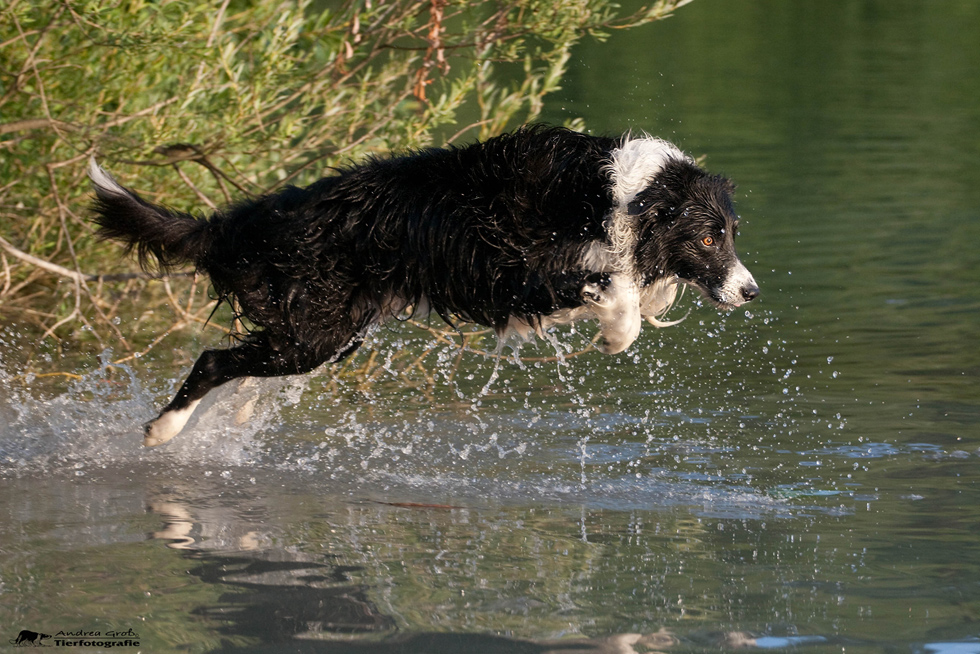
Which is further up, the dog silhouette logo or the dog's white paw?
the dog's white paw

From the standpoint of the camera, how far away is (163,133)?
652 centimetres

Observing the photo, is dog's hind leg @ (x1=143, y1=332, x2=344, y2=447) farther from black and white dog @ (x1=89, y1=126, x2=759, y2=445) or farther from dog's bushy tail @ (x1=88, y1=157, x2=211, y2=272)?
dog's bushy tail @ (x1=88, y1=157, x2=211, y2=272)

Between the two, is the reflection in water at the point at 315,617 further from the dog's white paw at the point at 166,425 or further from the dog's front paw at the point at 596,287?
the dog's front paw at the point at 596,287

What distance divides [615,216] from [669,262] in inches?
12.4

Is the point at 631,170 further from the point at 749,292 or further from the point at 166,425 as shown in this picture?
the point at 166,425

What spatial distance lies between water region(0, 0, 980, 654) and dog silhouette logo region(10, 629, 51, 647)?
1.5 inches

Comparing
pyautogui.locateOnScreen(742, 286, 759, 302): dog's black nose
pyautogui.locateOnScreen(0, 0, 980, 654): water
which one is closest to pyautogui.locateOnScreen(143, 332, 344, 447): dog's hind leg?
pyautogui.locateOnScreen(0, 0, 980, 654): water

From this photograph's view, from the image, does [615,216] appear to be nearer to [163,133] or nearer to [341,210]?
[341,210]

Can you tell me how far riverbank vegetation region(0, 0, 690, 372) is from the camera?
6566 millimetres

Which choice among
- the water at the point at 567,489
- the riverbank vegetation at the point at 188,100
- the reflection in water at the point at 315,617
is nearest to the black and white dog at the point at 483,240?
the water at the point at 567,489

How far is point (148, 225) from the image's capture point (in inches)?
205

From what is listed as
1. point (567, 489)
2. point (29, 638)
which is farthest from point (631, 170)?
point (29, 638)

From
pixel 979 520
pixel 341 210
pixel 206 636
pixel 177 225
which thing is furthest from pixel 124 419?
pixel 979 520

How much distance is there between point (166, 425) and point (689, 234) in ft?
7.84
